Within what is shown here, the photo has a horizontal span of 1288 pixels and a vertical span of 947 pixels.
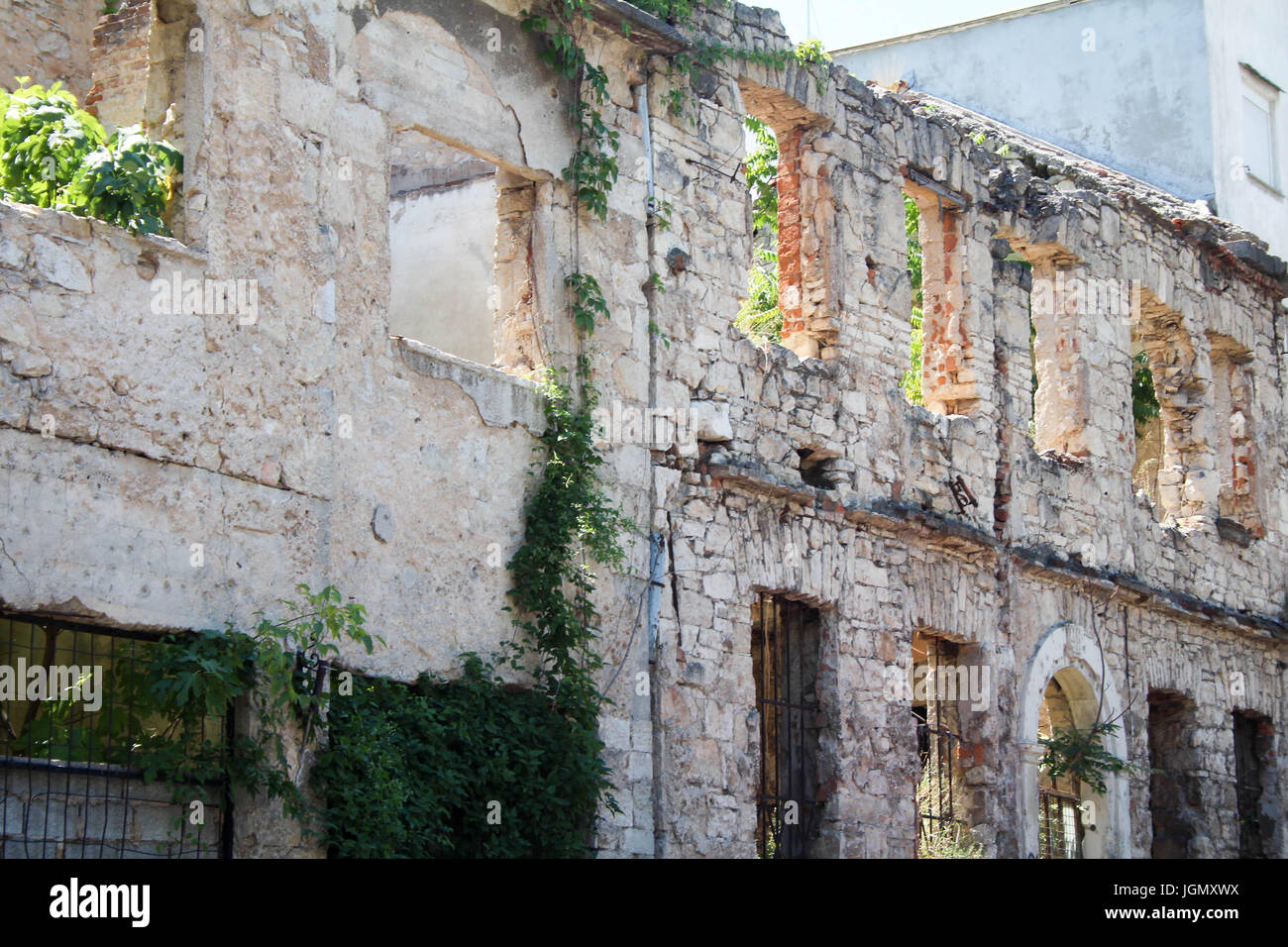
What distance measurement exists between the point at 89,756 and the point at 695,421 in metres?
4.19

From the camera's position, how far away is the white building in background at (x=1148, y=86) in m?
18.3

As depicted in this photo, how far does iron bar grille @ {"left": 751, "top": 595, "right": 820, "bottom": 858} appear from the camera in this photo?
34.9ft

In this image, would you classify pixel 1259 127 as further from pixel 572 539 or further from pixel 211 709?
pixel 211 709

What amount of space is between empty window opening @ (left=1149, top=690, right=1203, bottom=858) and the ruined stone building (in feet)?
0.10

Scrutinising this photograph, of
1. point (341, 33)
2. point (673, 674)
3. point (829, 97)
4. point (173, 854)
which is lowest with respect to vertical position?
point (173, 854)

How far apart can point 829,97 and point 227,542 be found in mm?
5553

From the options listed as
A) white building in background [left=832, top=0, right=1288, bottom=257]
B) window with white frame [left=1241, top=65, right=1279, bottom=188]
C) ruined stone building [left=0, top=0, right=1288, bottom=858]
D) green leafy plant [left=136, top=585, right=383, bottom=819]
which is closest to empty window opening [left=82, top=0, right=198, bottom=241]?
ruined stone building [left=0, top=0, right=1288, bottom=858]

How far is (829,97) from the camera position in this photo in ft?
38.0

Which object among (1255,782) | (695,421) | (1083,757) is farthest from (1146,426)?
(695,421)

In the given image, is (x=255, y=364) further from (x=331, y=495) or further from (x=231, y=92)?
(x=231, y=92)

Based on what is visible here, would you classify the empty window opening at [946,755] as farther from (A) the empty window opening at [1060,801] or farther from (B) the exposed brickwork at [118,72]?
(B) the exposed brickwork at [118,72]

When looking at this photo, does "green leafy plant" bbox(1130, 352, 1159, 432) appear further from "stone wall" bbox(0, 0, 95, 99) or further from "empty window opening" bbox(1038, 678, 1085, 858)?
"stone wall" bbox(0, 0, 95, 99)

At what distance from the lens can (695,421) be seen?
1023 centimetres

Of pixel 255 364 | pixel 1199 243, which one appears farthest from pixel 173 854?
pixel 1199 243
